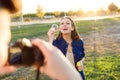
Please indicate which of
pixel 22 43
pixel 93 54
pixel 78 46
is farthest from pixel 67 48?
pixel 93 54

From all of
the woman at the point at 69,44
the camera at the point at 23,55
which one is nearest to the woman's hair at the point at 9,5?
the camera at the point at 23,55

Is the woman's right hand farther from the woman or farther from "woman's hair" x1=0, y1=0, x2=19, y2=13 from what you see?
the woman

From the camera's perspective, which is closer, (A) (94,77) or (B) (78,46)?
(B) (78,46)

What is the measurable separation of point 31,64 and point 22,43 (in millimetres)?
59

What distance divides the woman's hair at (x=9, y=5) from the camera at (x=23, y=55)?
0.10m

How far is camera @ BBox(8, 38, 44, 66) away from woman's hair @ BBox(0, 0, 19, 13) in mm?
100

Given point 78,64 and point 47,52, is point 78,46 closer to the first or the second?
point 78,64

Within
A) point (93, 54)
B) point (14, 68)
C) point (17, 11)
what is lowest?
point (93, 54)

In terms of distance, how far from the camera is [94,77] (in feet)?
33.2

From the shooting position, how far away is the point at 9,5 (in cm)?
91

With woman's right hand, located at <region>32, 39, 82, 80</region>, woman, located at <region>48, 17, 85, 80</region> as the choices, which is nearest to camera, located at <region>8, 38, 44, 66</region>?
woman's right hand, located at <region>32, 39, 82, 80</region>

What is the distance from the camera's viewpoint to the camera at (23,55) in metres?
1.00

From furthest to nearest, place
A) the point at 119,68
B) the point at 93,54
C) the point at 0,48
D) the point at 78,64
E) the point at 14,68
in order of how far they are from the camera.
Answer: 1. the point at 93,54
2. the point at 119,68
3. the point at 78,64
4. the point at 14,68
5. the point at 0,48

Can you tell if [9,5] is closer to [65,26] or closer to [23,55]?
[23,55]
